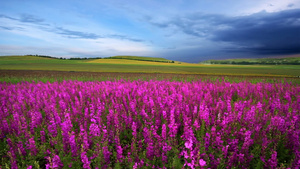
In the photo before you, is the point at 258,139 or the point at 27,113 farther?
the point at 27,113

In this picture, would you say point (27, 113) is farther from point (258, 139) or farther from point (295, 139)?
point (295, 139)

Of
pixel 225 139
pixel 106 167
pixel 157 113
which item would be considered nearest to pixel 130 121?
pixel 157 113

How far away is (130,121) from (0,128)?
Answer: 2.45m

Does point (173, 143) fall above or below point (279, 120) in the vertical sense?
below

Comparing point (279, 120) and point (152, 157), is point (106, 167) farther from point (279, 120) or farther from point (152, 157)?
point (279, 120)

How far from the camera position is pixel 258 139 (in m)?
2.76

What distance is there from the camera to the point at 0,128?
3.40m

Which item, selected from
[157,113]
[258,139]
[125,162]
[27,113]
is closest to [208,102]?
[157,113]

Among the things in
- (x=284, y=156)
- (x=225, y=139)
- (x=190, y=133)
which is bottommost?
(x=284, y=156)

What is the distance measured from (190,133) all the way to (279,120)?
1603 millimetres

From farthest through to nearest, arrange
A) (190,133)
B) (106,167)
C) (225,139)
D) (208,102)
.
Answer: (208,102), (225,139), (190,133), (106,167)

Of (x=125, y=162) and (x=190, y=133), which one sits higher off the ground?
(x=190, y=133)

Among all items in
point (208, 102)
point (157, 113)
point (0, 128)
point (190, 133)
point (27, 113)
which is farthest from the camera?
point (208, 102)

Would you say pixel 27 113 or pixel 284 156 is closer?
pixel 284 156
